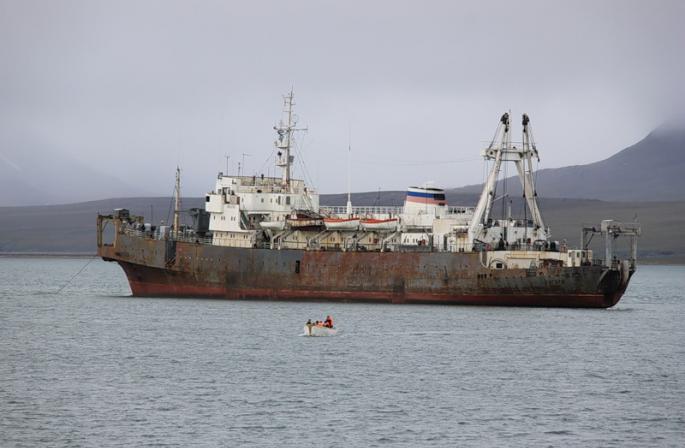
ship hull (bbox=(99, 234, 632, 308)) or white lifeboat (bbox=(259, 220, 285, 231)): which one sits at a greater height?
white lifeboat (bbox=(259, 220, 285, 231))

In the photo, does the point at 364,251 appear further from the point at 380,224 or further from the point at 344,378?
the point at 344,378

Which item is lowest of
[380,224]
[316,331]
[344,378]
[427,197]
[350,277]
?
[344,378]

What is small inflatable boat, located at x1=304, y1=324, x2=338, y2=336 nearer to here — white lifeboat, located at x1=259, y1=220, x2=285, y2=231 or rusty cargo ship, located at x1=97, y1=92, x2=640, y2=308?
rusty cargo ship, located at x1=97, y1=92, x2=640, y2=308

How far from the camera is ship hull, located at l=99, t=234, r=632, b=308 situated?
76.0 metres

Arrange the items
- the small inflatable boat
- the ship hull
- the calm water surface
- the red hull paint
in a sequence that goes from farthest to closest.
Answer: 1. the red hull paint
2. the ship hull
3. the small inflatable boat
4. the calm water surface

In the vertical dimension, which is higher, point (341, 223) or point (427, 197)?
point (427, 197)

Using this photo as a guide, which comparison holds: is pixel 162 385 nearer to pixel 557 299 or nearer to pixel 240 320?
pixel 240 320

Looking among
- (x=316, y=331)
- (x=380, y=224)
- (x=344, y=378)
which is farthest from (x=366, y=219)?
(x=344, y=378)

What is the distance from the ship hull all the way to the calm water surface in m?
1.43

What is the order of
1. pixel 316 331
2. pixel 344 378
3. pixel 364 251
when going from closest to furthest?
pixel 344 378 → pixel 316 331 → pixel 364 251

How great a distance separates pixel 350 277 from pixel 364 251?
1.90 meters

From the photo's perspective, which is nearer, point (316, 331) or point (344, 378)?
point (344, 378)

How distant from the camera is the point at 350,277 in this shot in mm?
80812

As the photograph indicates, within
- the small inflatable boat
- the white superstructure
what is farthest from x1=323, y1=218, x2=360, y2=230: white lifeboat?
the small inflatable boat
